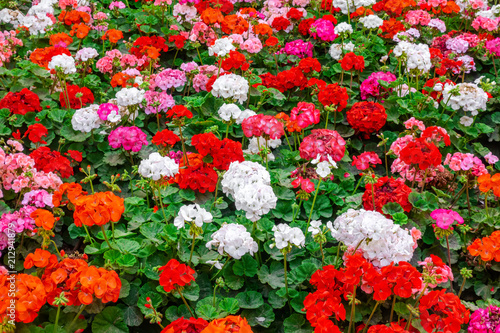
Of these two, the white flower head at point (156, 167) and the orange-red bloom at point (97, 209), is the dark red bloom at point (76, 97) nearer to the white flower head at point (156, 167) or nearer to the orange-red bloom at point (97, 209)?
the white flower head at point (156, 167)

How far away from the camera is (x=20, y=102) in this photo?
4.19 meters

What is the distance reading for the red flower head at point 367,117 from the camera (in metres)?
4.19

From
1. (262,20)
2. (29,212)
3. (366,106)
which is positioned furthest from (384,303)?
(262,20)

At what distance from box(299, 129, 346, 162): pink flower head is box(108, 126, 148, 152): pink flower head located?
1426 millimetres

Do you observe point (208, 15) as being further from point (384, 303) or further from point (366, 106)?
point (384, 303)

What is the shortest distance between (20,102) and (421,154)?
362 cm

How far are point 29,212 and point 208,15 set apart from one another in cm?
332

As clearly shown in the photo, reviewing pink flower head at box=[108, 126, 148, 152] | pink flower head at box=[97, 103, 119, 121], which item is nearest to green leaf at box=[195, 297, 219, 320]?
pink flower head at box=[108, 126, 148, 152]

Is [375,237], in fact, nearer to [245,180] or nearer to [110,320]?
[245,180]

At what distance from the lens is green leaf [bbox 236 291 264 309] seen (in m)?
2.82

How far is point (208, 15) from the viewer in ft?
17.5

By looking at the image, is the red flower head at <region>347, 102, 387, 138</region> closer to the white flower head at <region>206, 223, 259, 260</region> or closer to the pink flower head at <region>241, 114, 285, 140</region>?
the pink flower head at <region>241, 114, 285, 140</region>

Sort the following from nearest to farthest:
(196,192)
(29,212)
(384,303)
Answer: (384,303) → (29,212) → (196,192)

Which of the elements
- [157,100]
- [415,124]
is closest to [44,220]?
[157,100]
